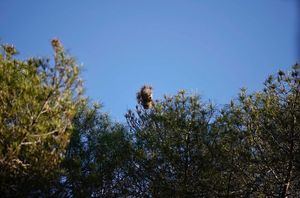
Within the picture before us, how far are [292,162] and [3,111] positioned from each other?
27.9 ft

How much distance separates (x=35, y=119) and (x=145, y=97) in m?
5.14

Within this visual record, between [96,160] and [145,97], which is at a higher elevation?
[145,97]

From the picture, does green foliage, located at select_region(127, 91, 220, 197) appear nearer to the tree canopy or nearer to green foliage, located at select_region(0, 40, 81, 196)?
the tree canopy

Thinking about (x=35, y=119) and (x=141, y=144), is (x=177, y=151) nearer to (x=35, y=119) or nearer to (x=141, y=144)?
(x=141, y=144)

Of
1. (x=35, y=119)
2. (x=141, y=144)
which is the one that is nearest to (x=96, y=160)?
(x=141, y=144)

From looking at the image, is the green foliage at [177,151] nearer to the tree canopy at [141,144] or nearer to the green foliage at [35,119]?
the tree canopy at [141,144]

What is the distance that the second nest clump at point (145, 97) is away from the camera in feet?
→ 45.5

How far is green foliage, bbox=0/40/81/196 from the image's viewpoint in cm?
994

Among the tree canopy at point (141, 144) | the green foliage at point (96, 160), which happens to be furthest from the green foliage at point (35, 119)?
the green foliage at point (96, 160)

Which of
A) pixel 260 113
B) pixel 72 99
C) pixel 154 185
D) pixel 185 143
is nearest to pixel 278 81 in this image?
pixel 260 113

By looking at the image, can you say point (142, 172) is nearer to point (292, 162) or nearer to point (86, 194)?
point (86, 194)

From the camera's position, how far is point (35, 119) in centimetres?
995

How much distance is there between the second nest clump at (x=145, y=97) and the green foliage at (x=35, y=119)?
350 centimetres

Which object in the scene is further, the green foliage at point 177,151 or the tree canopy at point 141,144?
the green foliage at point 177,151
